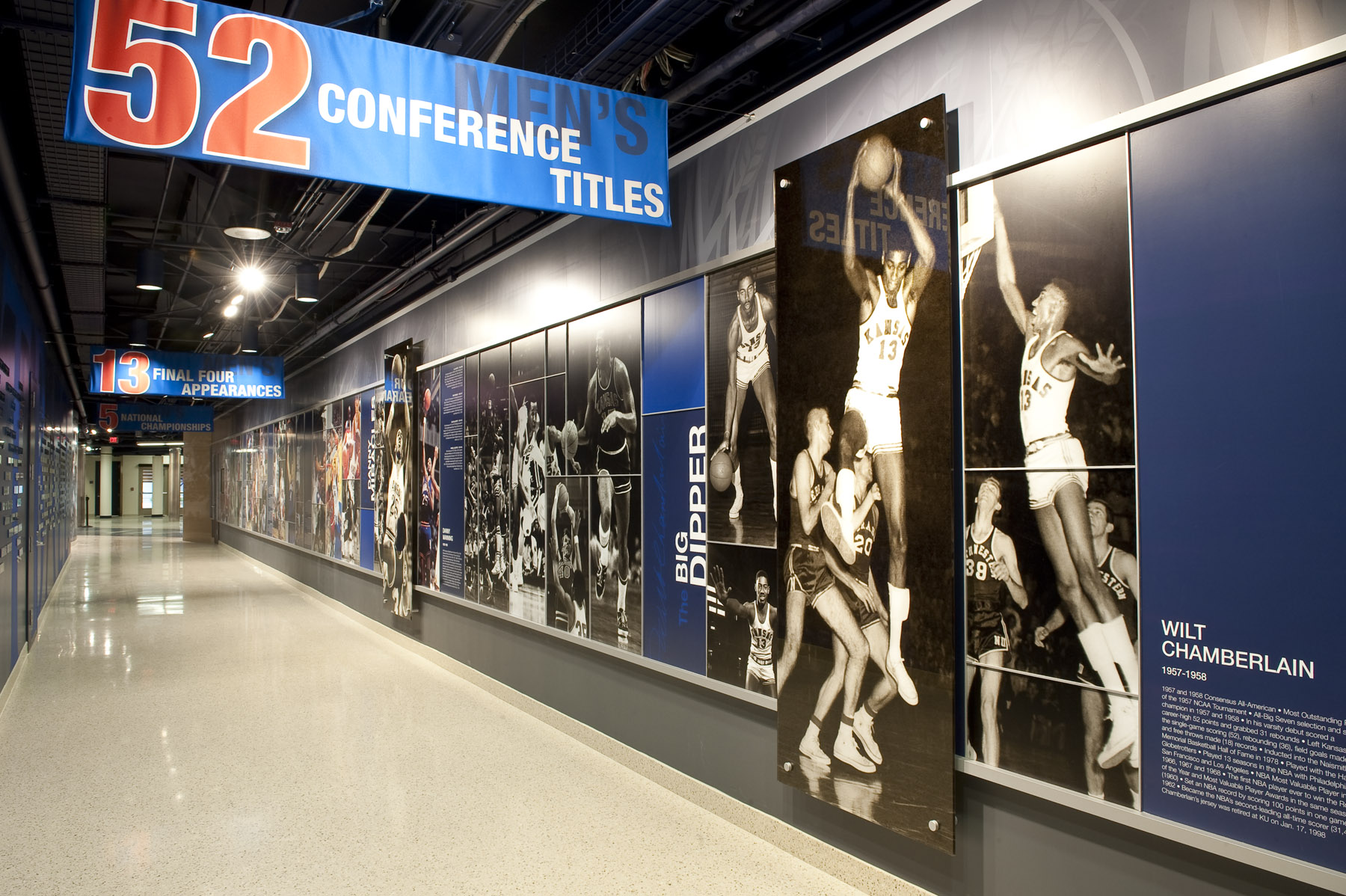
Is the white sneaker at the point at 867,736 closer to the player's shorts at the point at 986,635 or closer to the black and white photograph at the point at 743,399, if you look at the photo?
the player's shorts at the point at 986,635

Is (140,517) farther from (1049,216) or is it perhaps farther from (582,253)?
(1049,216)

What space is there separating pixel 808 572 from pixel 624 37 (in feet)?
8.19

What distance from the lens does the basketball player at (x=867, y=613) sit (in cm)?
321

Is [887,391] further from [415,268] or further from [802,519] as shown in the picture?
[415,268]

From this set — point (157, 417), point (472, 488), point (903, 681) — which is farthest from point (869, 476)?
point (157, 417)

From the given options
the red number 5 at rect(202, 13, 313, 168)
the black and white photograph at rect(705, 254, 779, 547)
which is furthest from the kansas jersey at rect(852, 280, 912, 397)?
the red number 5 at rect(202, 13, 313, 168)

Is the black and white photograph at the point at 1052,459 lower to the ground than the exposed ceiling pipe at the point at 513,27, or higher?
lower

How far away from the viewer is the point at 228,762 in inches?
198

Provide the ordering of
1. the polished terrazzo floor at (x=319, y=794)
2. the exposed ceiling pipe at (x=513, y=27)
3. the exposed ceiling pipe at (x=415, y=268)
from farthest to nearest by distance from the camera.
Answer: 1. the exposed ceiling pipe at (x=415, y=268)
2. the exposed ceiling pipe at (x=513, y=27)
3. the polished terrazzo floor at (x=319, y=794)

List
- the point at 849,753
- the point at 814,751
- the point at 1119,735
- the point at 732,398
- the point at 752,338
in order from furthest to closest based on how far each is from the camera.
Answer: the point at 732,398 → the point at 752,338 → the point at 814,751 → the point at 849,753 → the point at 1119,735

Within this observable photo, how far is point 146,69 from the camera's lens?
274cm

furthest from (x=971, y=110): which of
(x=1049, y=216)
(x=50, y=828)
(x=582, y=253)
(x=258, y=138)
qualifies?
(x=50, y=828)

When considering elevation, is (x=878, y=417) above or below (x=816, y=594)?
above

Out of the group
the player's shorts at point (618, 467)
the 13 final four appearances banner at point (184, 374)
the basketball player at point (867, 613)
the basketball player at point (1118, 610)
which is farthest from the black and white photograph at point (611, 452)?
the 13 final four appearances banner at point (184, 374)
